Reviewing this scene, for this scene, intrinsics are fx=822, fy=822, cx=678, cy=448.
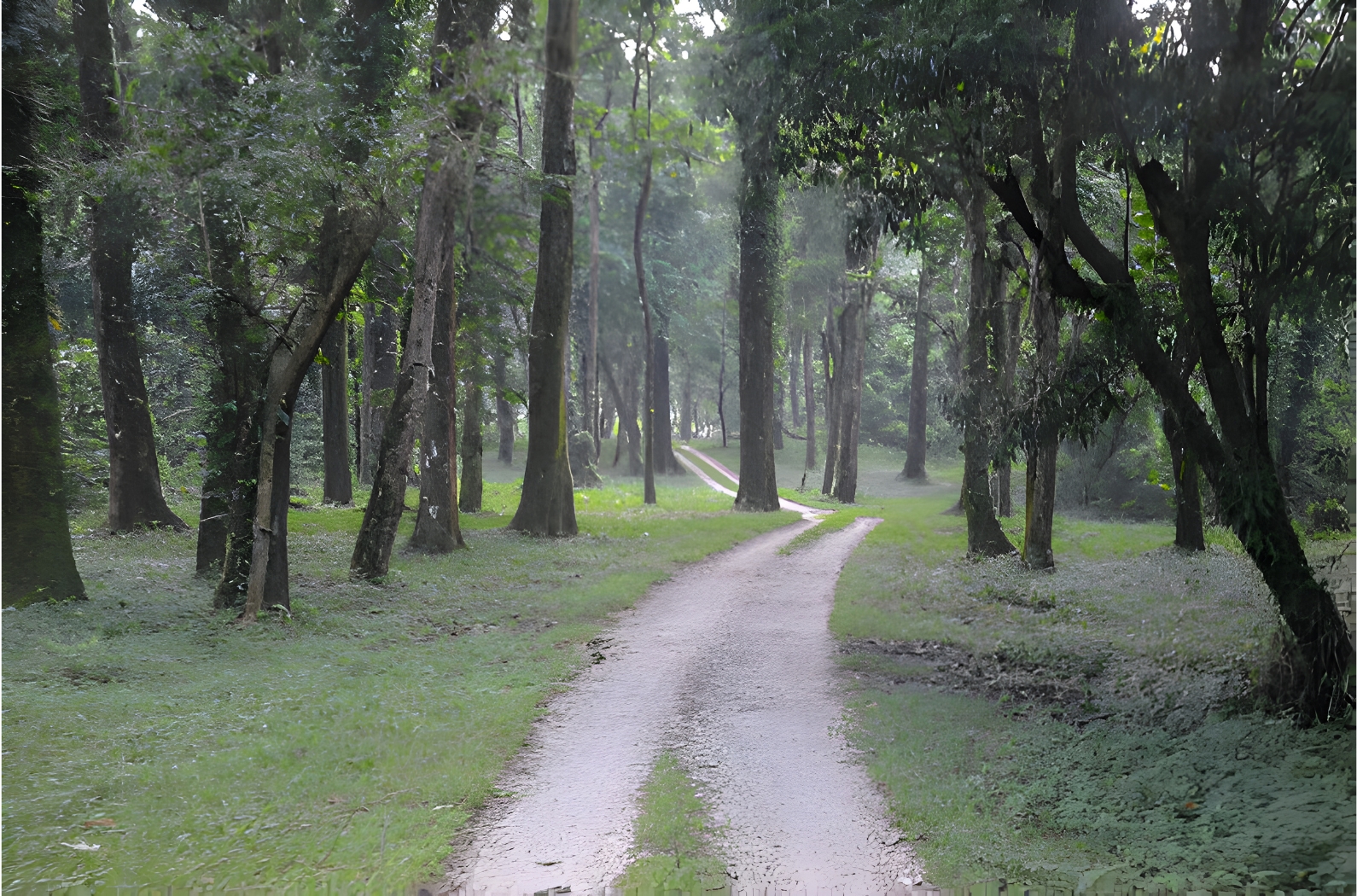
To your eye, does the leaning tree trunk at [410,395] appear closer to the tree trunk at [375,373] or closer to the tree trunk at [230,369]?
the tree trunk at [230,369]

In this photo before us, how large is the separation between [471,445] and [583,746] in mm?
15493

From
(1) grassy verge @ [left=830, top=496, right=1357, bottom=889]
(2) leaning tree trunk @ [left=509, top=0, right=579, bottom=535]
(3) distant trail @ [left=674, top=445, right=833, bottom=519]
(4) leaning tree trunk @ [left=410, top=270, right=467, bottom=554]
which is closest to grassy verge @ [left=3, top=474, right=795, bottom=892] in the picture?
(4) leaning tree trunk @ [left=410, top=270, right=467, bottom=554]

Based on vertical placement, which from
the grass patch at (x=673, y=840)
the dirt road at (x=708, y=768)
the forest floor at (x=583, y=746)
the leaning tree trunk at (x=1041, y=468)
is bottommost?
the dirt road at (x=708, y=768)

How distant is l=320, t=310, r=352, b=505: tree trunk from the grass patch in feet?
52.7

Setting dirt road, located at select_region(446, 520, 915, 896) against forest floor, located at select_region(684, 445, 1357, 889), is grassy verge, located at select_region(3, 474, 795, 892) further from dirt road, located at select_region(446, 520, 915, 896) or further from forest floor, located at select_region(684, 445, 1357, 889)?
forest floor, located at select_region(684, 445, 1357, 889)

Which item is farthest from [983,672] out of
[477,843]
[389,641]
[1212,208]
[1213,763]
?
[389,641]

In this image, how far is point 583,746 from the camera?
6367 millimetres

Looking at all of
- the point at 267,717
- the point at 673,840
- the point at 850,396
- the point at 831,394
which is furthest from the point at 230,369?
the point at 831,394

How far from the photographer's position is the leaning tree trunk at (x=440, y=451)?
50.0ft

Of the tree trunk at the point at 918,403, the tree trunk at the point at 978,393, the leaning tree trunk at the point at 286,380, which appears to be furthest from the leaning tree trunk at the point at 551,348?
the tree trunk at the point at 918,403

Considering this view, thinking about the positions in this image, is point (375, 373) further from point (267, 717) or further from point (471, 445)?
point (267, 717)

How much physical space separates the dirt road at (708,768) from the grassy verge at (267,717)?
0.37 meters

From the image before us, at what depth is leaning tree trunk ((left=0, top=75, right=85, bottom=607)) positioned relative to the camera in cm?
861

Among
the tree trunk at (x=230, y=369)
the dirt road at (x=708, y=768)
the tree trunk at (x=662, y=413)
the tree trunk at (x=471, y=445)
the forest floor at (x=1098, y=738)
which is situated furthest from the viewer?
the tree trunk at (x=662, y=413)
